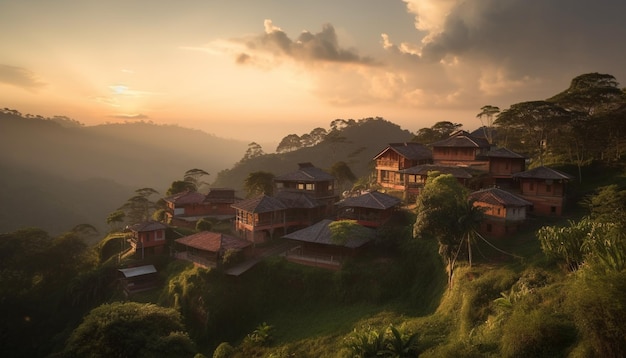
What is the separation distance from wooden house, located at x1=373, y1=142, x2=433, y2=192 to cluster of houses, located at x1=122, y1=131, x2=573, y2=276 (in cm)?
13

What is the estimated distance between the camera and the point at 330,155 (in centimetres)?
12312

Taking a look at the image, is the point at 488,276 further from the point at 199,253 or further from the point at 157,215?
the point at 157,215

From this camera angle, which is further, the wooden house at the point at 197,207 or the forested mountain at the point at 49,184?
the forested mountain at the point at 49,184

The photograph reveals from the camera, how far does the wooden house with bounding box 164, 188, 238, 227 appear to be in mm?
53875

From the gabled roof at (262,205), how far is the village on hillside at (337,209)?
0.37 ft

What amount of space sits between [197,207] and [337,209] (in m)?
22.1

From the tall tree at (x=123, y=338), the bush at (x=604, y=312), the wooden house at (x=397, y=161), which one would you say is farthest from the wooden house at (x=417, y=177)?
Result: the tall tree at (x=123, y=338)

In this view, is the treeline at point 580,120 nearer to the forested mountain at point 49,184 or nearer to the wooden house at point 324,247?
the wooden house at point 324,247

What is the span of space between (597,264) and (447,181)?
15271mm

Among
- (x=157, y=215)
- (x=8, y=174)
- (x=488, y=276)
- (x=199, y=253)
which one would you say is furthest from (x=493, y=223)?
(x=8, y=174)

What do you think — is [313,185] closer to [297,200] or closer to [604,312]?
[297,200]

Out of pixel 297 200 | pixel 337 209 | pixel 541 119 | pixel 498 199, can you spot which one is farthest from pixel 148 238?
pixel 541 119

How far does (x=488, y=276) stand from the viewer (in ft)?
73.7

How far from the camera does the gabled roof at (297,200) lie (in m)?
42.5
